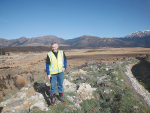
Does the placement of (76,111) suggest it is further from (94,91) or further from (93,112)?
(94,91)

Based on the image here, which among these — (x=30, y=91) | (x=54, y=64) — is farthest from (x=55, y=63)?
(x=30, y=91)

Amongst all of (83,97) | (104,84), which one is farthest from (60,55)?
(104,84)

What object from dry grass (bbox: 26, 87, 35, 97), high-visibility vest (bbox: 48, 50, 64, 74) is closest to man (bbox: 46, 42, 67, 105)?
high-visibility vest (bbox: 48, 50, 64, 74)

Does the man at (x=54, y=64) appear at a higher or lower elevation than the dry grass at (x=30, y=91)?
higher

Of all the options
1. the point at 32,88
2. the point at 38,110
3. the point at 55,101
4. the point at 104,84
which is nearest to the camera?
the point at 38,110

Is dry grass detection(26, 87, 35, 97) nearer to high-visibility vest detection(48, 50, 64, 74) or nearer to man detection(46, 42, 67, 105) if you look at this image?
man detection(46, 42, 67, 105)

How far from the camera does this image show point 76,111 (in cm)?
382

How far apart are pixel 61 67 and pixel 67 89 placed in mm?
2657

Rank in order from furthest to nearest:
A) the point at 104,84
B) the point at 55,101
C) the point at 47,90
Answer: the point at 104,84
the point at 47,90
the point at 55,101

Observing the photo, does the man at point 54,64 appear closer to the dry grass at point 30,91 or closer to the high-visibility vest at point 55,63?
the high-visibility vest at point 55,63

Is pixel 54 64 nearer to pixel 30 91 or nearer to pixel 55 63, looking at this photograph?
pixel 55 63

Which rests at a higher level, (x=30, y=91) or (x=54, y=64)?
(x=54, y=64)

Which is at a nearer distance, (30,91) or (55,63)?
(55,63)

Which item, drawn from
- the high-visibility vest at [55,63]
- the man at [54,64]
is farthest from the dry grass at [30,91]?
the high-visibility vest at [55,63]
